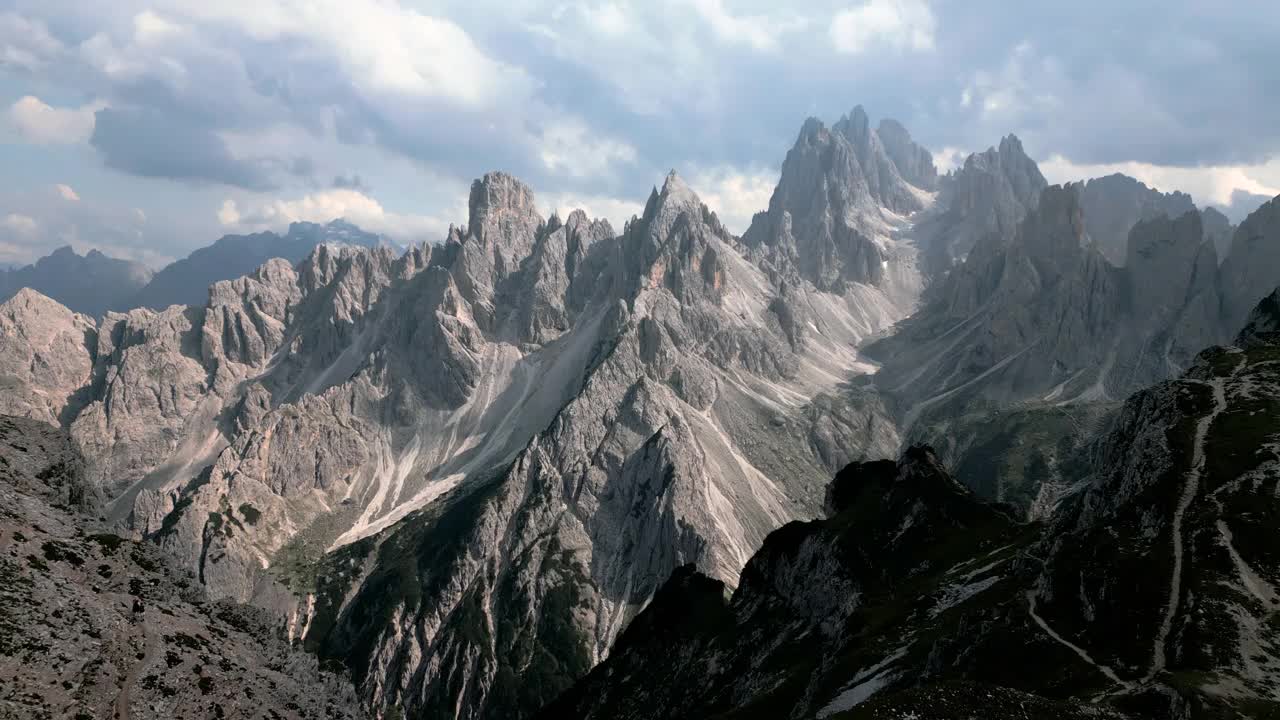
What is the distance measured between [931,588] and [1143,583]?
28427 millimetres

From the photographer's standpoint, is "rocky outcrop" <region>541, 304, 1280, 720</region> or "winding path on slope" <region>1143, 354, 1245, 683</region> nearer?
"rocky outcrop" <region>541, 304, 1280, 720</region>

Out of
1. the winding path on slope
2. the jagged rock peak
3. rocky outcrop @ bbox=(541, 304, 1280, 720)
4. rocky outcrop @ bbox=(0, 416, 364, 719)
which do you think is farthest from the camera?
the jagged rock peak

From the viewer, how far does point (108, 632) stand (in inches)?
2805

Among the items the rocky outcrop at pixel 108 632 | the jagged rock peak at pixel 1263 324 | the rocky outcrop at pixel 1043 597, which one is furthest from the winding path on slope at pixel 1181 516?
the rocky outcrop at pixel 108 632

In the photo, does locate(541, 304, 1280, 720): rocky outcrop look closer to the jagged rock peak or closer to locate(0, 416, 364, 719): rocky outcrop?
the jagged rock peak

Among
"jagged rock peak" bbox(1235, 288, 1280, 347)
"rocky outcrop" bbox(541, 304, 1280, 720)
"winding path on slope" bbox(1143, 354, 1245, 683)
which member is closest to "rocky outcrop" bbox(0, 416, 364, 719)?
"rocky outcrop" bbox(541, 304, 1280, 720)

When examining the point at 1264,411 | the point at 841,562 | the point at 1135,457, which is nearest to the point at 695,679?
the point at 841,562

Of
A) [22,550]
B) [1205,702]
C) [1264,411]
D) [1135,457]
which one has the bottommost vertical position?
[1205,702]

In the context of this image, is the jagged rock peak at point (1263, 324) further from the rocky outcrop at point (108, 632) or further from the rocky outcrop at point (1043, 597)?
the rocky outcrop at point (108, 632)

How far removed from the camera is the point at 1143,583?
55625 millimetres

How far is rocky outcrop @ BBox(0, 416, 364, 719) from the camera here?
6328 cm

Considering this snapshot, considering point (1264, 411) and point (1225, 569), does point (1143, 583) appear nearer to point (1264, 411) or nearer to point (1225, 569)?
point (1225, 569)

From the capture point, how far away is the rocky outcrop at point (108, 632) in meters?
63.3

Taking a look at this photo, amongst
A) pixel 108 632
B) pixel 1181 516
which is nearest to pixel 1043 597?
pixel 1181 516
